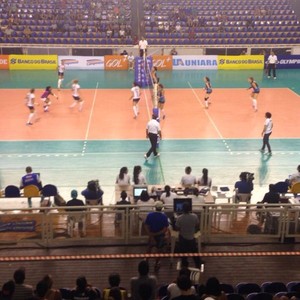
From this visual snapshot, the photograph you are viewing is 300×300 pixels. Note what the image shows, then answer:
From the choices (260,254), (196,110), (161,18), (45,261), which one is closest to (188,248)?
(260,254)

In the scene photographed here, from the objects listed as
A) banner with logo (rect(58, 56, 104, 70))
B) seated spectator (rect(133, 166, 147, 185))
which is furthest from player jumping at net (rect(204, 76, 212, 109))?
banner with logo (rect(58, 56, 104, 70))

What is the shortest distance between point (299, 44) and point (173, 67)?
9924 millimetres

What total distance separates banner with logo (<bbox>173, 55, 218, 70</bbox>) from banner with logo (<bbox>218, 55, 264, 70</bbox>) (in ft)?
1.81

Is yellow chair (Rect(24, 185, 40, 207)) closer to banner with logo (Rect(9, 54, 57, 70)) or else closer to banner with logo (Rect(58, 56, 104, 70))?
banner with logo (Rect(9, 54, 57, 70))

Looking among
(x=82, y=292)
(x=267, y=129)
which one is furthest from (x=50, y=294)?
(x=267, y=129)

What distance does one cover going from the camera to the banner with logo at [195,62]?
36.2 metres

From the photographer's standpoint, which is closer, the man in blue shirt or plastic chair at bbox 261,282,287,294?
plastic chair at bbox 261,282,287,294

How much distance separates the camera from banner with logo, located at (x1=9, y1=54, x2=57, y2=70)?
1387 inches

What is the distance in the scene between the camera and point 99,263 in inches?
430

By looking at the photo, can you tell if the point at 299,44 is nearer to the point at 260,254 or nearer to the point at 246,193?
the point at 246,193

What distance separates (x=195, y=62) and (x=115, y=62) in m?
5.55

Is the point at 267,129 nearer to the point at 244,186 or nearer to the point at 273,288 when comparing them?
the point at 244,186

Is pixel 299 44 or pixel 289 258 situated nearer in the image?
pixel 289 258

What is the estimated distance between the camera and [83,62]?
117ft
